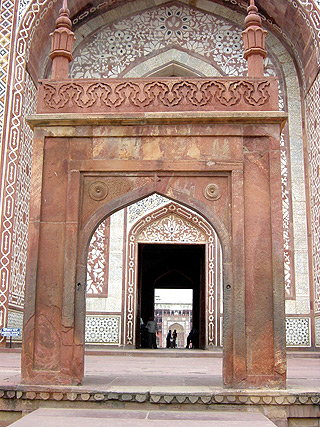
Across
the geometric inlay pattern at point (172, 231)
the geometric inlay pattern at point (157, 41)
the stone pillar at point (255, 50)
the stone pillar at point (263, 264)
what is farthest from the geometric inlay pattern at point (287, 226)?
the stone pillar at point (263, 264)

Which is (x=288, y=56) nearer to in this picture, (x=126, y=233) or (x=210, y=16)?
(x=210, y=16)

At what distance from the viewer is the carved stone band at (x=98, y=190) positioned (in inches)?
180

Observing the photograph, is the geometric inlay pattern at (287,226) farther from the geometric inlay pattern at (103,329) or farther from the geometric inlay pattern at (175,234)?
the geometric inlay pattern at (103,329)

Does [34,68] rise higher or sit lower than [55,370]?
higher

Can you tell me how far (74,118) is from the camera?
459cm

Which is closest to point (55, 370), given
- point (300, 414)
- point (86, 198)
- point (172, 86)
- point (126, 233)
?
point (86, 198)

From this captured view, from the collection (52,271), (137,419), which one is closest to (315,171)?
(52,271)

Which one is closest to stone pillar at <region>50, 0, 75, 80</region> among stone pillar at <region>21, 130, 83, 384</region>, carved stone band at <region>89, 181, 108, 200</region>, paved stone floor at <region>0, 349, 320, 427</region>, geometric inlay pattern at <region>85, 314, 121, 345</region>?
stone pillar at <region>21, 130, 83, 384</region>

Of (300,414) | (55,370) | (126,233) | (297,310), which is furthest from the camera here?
(126,233)

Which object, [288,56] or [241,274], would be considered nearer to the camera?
[241,274]

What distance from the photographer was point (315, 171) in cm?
981

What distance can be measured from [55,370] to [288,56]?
8458mm

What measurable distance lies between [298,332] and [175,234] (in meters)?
2.89

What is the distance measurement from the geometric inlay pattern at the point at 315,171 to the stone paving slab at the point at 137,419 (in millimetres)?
6293
